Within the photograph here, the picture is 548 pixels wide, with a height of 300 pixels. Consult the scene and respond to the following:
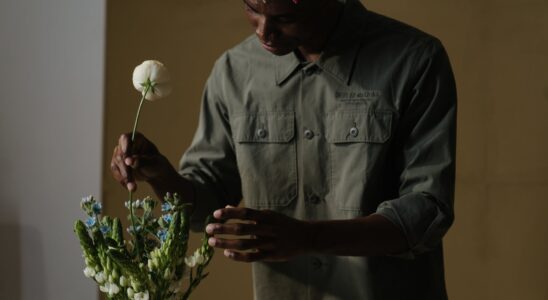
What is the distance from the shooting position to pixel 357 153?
67.1 inches

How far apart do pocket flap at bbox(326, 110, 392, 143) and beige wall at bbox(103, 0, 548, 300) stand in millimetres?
1079

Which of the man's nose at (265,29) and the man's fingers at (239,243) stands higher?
the man's nose at (265,29)

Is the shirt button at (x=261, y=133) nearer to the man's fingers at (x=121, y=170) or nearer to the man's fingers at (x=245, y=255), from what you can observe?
the man's fingers at (x=121, y=170)

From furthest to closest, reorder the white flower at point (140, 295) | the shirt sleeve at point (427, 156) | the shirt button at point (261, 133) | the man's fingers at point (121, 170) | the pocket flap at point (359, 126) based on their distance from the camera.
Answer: the shirt button at point (261, 133)
the pocket flap at point (359, 126)
the shirt sleeve at point (427, 156)
the man's fingers at point (121, 170)
the white flower at point (140, 295)

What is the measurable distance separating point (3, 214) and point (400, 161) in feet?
4.03

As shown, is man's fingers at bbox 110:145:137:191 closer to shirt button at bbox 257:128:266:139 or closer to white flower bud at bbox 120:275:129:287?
white flower bud at bbox 120:275:129:287

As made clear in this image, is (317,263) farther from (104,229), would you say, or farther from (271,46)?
(104,229)

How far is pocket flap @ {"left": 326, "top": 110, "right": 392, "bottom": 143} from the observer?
1.68m

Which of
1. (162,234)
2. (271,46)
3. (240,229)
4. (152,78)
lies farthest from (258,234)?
(271,46)

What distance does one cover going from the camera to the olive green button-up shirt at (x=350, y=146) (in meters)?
1.67

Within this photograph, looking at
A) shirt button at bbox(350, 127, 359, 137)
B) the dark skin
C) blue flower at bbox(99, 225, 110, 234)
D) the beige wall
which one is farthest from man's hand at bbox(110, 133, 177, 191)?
the beige wall

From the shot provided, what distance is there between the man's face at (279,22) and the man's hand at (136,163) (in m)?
0.26

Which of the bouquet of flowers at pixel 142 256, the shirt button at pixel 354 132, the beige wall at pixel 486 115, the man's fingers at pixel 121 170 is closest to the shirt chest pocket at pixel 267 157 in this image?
the shirt button at pixel 354 132

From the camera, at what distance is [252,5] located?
1574 mm
